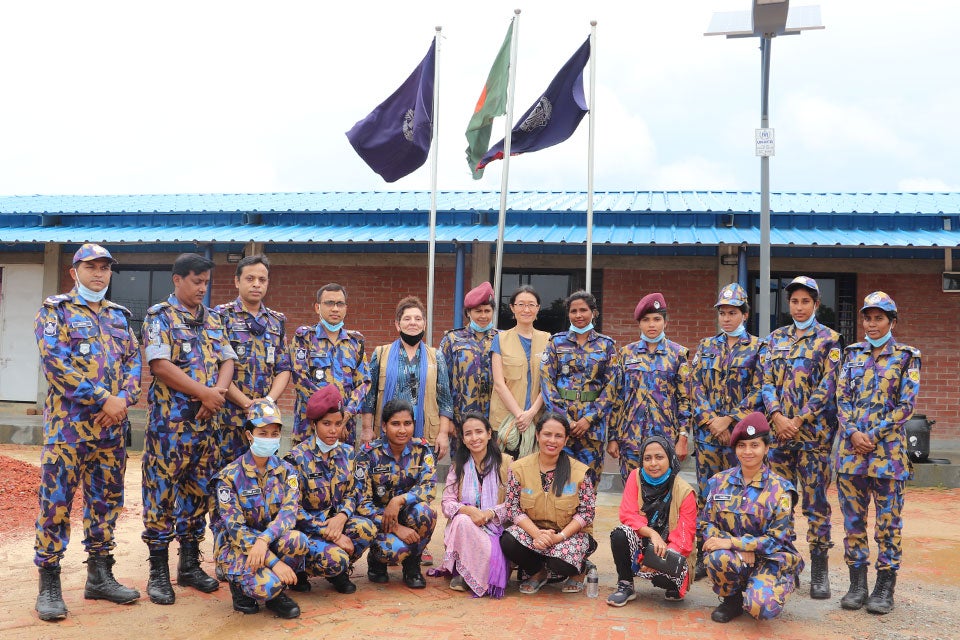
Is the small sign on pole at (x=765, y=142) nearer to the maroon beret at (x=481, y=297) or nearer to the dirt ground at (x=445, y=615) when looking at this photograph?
the maroon beret at (x=481, y=297)

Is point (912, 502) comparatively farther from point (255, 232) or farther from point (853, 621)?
point (255, 232)

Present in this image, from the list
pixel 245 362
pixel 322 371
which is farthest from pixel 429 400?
pixel 245 362

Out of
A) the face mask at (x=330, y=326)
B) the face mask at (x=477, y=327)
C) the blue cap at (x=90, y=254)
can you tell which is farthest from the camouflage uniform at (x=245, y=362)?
the face mask at (x=477, y=327)

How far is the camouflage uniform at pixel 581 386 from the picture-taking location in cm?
523

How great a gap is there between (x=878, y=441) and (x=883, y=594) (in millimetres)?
889

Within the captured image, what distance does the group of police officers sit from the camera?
422 cm

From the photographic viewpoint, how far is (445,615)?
4238mm

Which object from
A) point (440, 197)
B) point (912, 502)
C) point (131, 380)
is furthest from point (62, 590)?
point (440, 197)

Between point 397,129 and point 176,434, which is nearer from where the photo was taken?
point 176,434

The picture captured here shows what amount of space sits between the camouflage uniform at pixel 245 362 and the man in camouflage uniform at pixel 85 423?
1.94ft

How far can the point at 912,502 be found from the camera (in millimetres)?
8086

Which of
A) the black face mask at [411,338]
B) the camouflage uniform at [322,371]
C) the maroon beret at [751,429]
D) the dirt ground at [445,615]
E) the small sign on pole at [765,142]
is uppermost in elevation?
the small sign on pole at [765,142]

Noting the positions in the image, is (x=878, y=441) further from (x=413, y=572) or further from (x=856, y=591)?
(x=413, y=572)

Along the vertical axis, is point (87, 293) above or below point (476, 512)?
above
